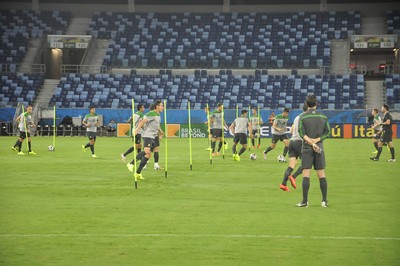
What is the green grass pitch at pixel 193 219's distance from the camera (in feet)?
34.8

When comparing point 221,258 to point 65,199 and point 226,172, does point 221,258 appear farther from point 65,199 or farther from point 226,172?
point 226,172

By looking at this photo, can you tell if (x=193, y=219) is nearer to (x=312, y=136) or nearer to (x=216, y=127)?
(x=312, y=136)

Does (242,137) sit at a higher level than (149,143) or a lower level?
lower

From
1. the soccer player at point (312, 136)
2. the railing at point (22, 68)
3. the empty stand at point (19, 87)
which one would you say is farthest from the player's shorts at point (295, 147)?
the railing at point (22, 68)

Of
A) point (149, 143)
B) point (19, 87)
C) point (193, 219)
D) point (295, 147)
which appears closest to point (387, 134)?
point (295, 147)

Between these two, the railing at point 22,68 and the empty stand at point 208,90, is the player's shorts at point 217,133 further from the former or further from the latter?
the railing at point 22,68

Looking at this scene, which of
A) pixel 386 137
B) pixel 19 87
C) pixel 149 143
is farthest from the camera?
pixel 19 87

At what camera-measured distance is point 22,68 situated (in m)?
67.1

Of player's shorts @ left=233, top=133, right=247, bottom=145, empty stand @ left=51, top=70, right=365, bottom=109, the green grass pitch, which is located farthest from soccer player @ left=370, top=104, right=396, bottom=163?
empty stand @ left=51, top=70, right=365, bottom=109

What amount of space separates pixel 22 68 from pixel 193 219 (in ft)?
183

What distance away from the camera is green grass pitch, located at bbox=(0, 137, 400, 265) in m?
10.6

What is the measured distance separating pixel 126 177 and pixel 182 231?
10873 mm

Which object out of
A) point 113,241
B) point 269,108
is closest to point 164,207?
point 113,241

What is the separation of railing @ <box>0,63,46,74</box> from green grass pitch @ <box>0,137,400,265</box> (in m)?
43.1
